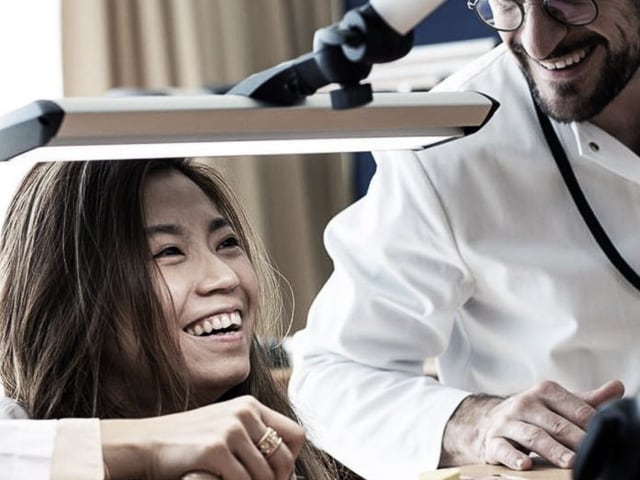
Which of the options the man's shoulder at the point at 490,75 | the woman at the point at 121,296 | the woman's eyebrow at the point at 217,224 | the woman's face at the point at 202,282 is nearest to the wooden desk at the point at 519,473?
A: the woman at the point at 121,296

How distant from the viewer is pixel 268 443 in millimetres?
1237

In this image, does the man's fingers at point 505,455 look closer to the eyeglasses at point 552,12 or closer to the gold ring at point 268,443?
the gold ring at point 268,443

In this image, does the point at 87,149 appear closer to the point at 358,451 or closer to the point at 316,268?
the point at 358,451

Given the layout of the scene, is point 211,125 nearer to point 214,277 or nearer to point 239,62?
point 214,277

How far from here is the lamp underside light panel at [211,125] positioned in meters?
1.14

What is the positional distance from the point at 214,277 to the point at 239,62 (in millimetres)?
2812

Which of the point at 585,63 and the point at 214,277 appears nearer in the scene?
the point at 214,277

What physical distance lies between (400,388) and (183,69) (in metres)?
2.40

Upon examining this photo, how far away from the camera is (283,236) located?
4297 millimetres

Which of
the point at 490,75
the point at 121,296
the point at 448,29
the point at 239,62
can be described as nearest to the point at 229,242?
the point at 121,296

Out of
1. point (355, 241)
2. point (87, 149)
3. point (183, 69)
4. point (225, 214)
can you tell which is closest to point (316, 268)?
point (183, 69)

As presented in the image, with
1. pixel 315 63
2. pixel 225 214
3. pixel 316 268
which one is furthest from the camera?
pixel 316 268

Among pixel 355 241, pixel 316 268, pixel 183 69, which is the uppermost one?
pixel 355 241

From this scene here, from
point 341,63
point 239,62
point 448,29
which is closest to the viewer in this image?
point 341,63
